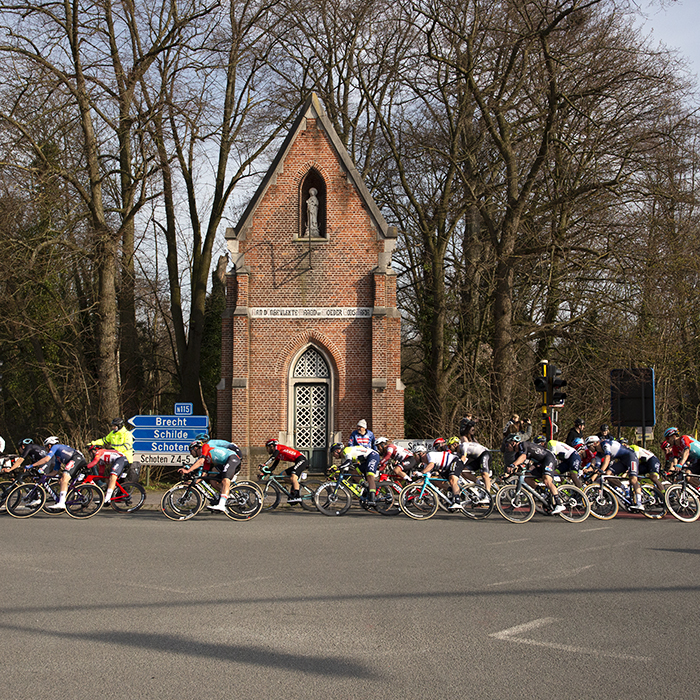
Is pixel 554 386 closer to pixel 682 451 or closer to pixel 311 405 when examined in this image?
pixel 682 451

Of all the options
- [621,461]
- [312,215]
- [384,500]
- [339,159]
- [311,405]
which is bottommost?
[384,500]

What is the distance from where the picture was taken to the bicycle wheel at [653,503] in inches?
561

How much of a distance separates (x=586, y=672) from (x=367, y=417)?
16.2 m

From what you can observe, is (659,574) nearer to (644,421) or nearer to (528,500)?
(528,500)

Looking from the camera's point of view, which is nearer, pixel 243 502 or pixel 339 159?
pixel 243 502

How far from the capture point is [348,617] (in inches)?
250

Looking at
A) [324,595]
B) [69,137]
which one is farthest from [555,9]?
[324,595]

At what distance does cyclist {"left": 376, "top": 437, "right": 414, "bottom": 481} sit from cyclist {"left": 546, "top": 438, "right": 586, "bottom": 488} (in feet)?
8.91

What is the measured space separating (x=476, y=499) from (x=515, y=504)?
0.78 m

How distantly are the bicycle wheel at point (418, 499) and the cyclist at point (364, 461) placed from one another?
63 centimetres

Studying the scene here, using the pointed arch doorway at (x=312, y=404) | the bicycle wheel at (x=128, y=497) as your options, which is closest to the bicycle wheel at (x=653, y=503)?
the pointed arch doorway at (x=312, y=404)

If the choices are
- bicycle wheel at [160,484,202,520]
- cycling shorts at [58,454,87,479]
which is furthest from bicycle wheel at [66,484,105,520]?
bicycle wheel at [160,484,202,520]

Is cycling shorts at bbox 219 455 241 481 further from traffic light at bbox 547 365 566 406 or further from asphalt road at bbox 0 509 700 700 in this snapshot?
traffic light at bbox 547 365 566 406

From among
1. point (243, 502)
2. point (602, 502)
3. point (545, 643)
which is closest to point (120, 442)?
point (243, 502)
